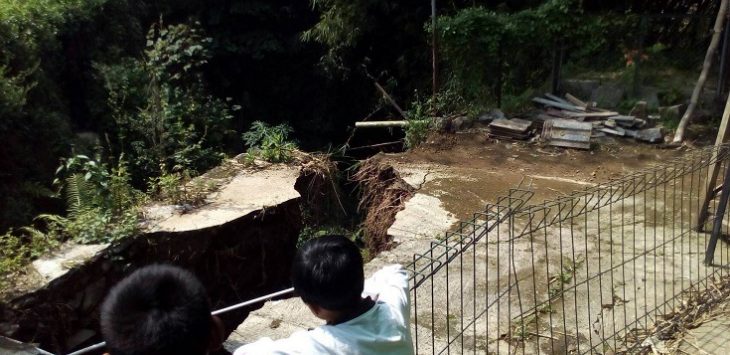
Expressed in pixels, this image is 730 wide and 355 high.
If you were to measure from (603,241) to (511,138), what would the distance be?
9.95 ft

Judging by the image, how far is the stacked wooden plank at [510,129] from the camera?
7.68 m

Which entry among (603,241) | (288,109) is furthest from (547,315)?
(288,109)

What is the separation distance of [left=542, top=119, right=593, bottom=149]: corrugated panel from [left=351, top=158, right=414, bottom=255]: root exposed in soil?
2.19 meters

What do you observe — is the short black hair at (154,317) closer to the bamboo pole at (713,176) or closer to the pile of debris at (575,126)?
the bamboo pole at (713,176)

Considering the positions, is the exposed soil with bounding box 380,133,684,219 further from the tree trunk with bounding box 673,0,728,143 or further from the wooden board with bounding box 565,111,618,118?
the wooden board with bounding box 565,111,618,118

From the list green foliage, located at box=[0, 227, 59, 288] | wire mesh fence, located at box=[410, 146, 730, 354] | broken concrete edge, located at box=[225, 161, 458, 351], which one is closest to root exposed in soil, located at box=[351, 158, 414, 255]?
broken concrete edge, located at box=[225, 161, 458, 351]

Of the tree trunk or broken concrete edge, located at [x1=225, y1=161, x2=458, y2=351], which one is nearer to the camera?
broken concrete edge, located at [x1=225, y1=161, x2=458, y2=351]

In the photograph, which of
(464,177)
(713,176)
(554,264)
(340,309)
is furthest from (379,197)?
(340,309)

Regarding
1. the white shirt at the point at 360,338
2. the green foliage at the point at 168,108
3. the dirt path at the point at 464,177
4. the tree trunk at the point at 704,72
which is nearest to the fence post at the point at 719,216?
the dirt path at the point at 464,177

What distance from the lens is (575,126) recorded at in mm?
7656

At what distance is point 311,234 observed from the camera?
6637 mm

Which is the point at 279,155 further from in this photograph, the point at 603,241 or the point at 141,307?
the point at 141,307

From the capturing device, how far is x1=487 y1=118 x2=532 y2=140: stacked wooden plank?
7680 millimetres

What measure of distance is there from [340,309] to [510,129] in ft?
20.6
